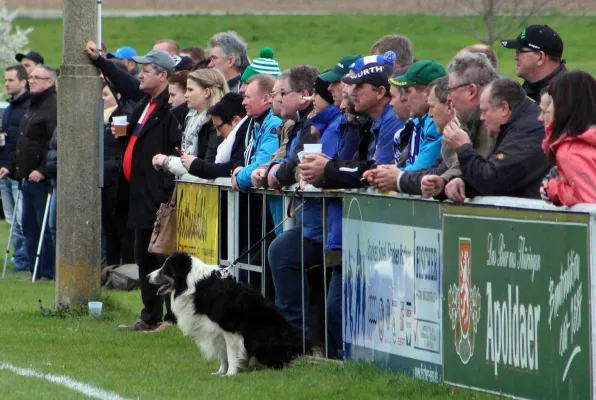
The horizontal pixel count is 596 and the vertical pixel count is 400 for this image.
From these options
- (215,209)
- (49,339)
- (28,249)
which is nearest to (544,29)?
(215,209)

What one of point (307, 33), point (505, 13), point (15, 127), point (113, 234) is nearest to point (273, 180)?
point (113, 234)

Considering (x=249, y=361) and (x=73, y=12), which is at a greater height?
(x=73, y=12)

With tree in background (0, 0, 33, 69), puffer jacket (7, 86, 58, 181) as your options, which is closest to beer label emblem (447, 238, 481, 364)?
puffer jacket (7, 86, 58, 181)

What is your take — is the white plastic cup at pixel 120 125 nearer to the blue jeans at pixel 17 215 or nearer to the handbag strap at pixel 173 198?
the handbag strap at pixel 173 198

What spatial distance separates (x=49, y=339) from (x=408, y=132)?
420 cm

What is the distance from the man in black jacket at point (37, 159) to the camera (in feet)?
52.6

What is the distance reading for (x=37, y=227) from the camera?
16.7 m

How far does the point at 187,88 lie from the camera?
36.2 ft

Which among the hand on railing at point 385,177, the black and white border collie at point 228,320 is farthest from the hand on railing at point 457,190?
the black and white border collie at point 228,320

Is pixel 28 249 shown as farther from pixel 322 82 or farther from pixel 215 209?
pixel 322 82

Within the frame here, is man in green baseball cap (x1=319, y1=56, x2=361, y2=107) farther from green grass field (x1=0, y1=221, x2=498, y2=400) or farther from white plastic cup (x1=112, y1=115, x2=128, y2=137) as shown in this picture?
white plastic cup (x1=112, y1=115, x2=128, y2=137)

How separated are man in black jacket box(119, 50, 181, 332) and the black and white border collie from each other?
2356mm

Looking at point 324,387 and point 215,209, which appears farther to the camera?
point 215,209

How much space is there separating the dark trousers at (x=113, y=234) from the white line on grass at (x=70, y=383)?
4.34m
